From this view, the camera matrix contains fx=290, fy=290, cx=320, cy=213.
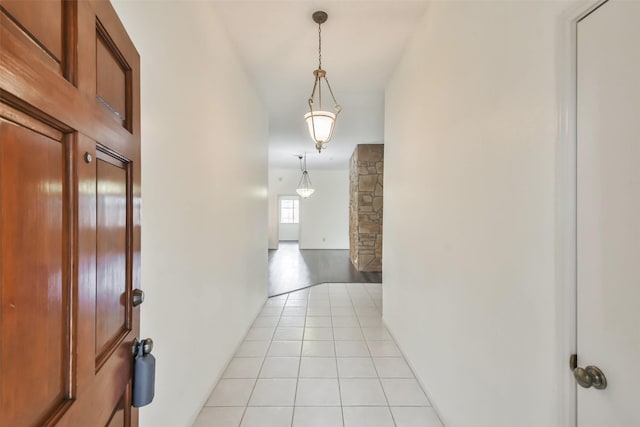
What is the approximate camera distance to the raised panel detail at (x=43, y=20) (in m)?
0.44

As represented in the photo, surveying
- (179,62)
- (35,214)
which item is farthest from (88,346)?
(179,62)

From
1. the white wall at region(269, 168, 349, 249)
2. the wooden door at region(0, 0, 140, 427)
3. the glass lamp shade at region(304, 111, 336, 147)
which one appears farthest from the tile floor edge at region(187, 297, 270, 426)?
the white wall at region(269, 168, 349, 249)

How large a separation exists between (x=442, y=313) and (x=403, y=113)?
73.3 inches

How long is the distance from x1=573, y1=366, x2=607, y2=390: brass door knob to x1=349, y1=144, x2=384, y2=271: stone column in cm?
586

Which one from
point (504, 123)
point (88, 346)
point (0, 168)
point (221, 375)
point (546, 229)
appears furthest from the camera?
Result: point (221, 375)

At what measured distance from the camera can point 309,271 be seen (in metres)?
6.75

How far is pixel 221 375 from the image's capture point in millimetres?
2367

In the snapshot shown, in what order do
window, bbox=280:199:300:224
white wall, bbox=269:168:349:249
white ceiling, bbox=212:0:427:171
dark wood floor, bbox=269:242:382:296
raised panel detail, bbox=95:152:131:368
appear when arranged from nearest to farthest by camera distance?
raised panel detail, bbox=95:152:131:368
white ceiling, bbox=212:0:427:171
dark wood floor, bbox=269:242:382:296
white wall, bbox=269:168:349:249
window, bbox=280:199:300:224

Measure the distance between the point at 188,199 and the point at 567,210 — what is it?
1760mm

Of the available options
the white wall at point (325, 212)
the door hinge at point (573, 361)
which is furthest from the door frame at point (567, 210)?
the white wall at point (325, 212)

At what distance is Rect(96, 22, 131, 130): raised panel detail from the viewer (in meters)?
0.72

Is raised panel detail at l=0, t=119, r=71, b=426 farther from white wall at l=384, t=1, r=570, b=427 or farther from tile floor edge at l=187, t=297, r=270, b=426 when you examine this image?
tile floor edge at l=187, t=297, r=270, b=426

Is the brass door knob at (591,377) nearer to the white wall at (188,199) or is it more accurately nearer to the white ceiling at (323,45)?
the white wall at (188,199)

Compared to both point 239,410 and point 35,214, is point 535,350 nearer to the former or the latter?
point 35,214
